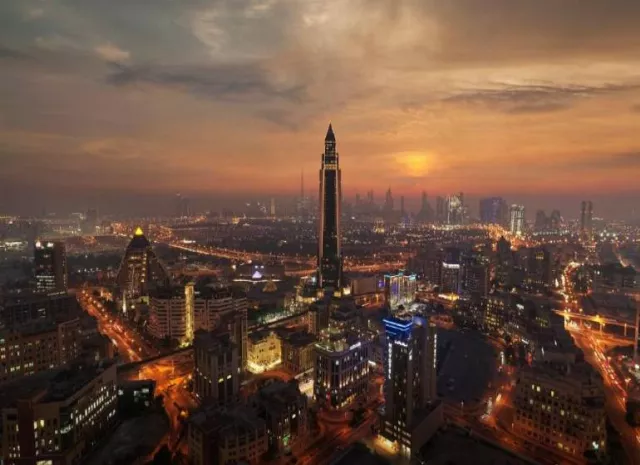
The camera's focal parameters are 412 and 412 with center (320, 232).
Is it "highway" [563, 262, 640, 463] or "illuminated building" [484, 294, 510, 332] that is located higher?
"illuminated building" [484, 294, 510, 332]

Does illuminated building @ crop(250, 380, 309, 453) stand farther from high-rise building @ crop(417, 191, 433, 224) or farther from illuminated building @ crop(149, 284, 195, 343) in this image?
high-rise building @ crop(417, 191, 433, 224)

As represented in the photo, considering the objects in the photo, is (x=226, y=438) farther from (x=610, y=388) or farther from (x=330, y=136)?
(x=330, y=136)

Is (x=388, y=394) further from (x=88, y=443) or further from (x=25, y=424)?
(x=25, y=424)

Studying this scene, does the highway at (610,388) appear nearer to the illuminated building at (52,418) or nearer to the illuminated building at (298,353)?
the illuminated building at (298,353)

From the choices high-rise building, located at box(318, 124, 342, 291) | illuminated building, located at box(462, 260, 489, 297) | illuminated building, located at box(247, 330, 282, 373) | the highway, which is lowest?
the highway

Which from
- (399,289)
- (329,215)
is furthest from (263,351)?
(329,215)

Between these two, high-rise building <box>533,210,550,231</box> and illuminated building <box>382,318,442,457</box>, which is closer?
illuminated building <box>382,318,442,457</box>

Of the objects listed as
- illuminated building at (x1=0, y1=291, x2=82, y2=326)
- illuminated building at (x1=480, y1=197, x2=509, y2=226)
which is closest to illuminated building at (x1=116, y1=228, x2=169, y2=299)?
illuminated building at (x1=0, y1=291, x2=82, y2=326)
